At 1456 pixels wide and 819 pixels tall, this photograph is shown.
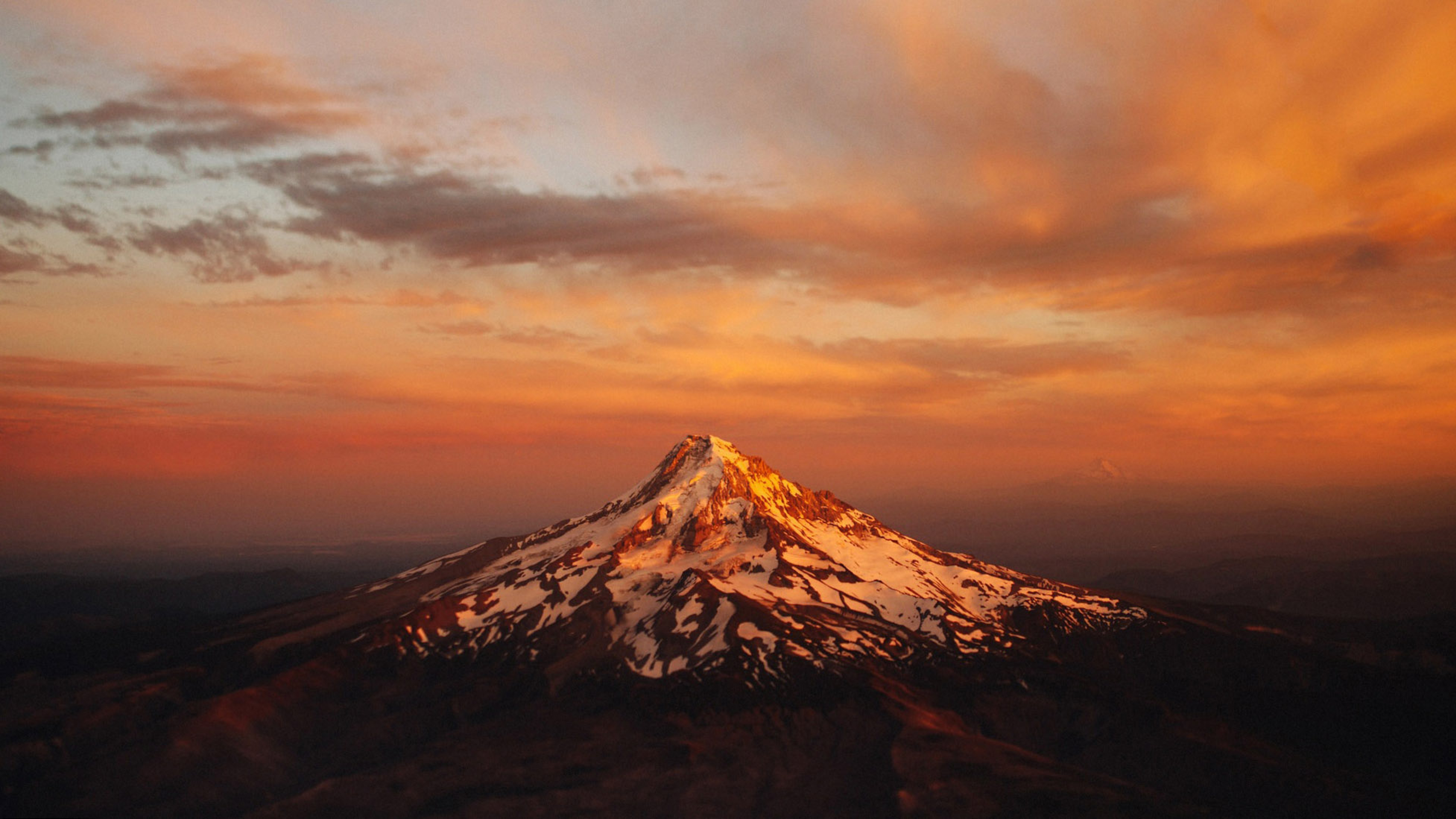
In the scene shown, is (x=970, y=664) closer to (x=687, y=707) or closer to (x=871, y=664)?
(x=871, y=664)

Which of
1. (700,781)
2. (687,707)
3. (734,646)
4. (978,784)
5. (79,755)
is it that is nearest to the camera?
(978,784)

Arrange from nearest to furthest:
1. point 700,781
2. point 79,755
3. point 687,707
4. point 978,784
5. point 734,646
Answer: point 978,784, point 700,781, point 79,755, point 687,707, point 734,646

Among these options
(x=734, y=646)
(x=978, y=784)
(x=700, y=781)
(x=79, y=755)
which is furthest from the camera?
(x=734, y=646)

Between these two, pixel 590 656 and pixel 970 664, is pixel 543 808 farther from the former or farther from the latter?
pixel 970 664

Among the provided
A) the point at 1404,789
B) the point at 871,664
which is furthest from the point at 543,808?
the point at 1404,789

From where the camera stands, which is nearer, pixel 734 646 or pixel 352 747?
pixel 352 747

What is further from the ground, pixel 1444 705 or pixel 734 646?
pixel 734 646

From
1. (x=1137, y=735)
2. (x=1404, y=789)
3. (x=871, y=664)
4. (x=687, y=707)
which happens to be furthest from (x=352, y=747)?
(x=1404, y=789)

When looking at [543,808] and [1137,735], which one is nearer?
[543,808]

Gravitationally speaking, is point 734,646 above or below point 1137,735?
above
